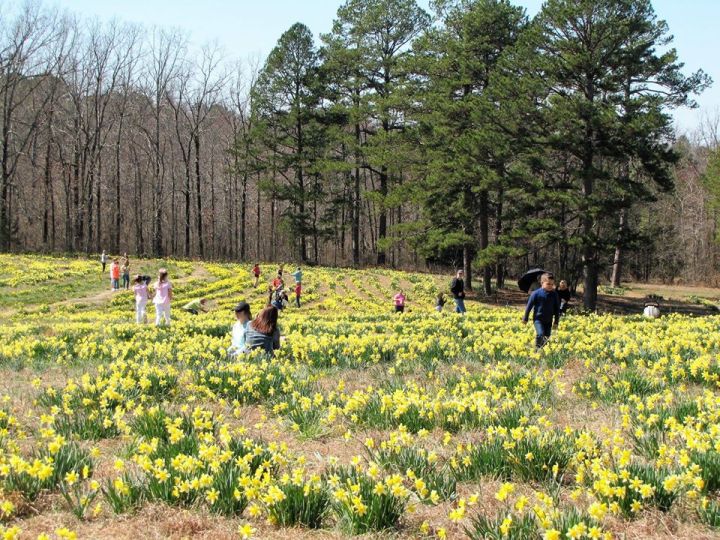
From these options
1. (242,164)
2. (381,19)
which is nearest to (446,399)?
(381,19)

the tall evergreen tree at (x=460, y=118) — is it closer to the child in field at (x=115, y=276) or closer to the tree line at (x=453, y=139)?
the tree line at (x=453, y=139)

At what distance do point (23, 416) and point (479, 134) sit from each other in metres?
25.5

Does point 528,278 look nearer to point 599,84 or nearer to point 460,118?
point 599,84

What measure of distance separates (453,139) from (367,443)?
98.3 ft

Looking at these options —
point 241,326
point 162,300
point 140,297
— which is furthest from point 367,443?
point 140,297

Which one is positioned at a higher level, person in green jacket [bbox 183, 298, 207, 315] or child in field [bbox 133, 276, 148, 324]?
child in field [bbox 133, 276, 148, 324]

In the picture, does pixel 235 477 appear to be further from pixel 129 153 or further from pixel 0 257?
pixel 129 153

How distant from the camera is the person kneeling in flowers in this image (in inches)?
379

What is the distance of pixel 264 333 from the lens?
31.7 feet

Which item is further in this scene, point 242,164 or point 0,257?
point 242,164

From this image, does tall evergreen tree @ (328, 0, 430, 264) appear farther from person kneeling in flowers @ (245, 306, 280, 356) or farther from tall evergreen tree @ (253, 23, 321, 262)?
person kneeling in flowers @ (245, 306, 280, 356)

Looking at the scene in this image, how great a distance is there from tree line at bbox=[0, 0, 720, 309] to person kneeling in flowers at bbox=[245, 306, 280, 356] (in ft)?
65.2

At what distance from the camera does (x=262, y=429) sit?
604 cm

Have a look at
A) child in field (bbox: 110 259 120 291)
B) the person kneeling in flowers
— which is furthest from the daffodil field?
child in field (bbox: 110 259 120 291)
